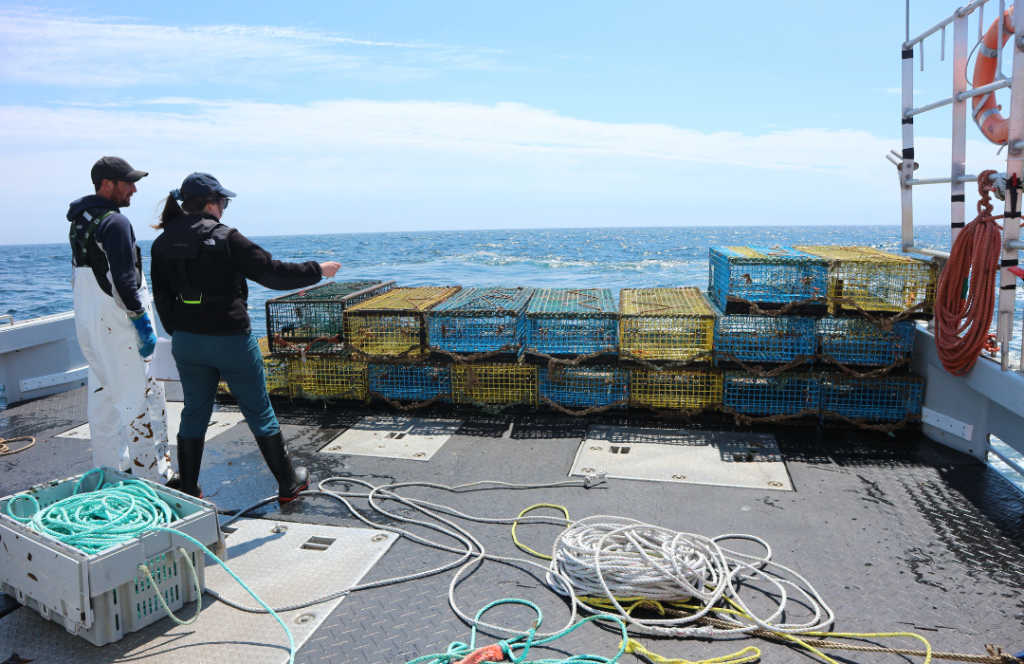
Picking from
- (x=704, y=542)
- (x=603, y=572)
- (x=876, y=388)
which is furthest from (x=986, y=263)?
(x=603, y=572)

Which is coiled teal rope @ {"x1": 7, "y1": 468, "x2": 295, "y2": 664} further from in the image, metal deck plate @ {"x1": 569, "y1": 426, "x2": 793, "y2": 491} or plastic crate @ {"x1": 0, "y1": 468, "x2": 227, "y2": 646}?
metal deck plate @ {"x1": 569, "y1": 426, "x2": 793, "y2": 491}

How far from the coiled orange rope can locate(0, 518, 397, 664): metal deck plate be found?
396 centimetres

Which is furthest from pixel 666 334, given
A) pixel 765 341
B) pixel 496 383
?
pixel 496 383

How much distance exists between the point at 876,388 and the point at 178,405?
20.1 ft

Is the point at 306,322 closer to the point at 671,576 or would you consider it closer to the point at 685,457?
the point at 685,457

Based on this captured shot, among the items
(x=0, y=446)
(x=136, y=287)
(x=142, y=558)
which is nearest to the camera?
(x=142, y=558)

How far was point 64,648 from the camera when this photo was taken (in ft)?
8.64

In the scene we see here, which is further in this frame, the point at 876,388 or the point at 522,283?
the point at 522,283

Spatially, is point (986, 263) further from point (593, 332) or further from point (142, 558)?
point (142, 558)

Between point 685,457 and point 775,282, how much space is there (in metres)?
A: 1.73

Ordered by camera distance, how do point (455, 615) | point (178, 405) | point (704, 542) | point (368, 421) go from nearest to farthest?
point (455, 615) → point (704, 542) → point (368, 421) → point (178, 405)

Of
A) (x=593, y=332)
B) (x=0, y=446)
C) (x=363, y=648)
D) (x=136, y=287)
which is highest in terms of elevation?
(x=136, y=287)

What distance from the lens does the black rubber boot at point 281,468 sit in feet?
12.3

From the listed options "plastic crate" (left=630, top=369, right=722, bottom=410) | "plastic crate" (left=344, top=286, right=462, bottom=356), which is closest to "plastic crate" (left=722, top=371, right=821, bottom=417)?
"plastic crate" (left=630, top=369, right=722, bottom=410)
